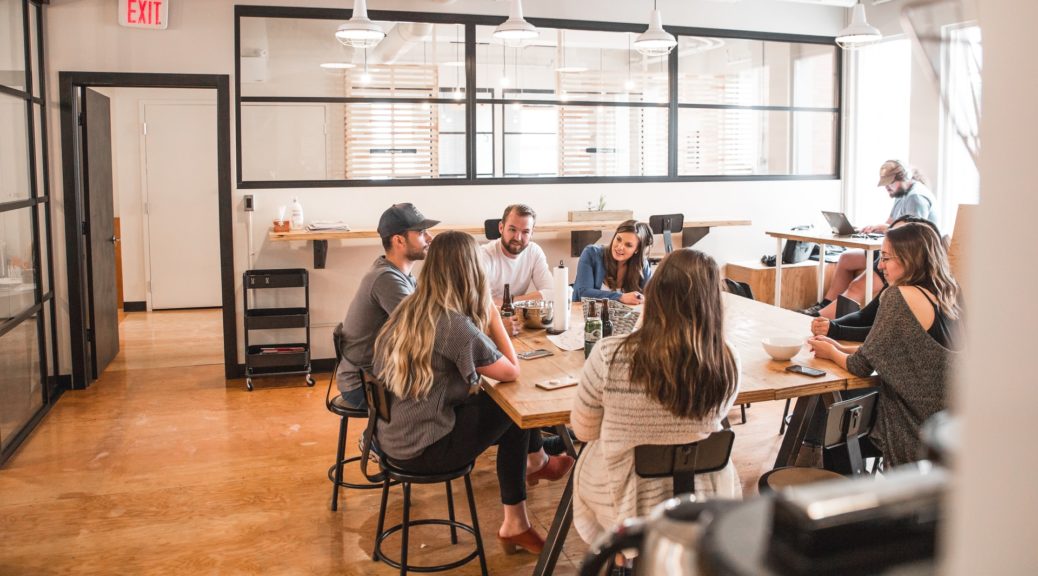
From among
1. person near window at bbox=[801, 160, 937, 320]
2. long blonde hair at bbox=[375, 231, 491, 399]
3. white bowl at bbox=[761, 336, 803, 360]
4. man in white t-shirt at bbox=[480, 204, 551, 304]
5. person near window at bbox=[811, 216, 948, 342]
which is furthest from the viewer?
person near window at bbox=[801, 160, 937, 320]

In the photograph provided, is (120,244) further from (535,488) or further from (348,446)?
(535,488)

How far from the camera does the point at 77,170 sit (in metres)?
5.73

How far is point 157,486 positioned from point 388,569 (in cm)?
145

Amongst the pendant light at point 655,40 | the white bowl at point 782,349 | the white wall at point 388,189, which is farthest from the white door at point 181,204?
the white bowl at point 782,349

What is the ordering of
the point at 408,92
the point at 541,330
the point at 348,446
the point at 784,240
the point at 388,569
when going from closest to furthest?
the point at 388,569
the point at 541,330
the point at 348,446
the point at 408,92
the point at 784,240

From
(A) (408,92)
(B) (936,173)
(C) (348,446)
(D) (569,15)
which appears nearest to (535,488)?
(C) (348,446)

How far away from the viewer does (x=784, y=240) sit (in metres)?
7.62

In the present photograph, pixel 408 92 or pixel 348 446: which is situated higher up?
pixel 408 92

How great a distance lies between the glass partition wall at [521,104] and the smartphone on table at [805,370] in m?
3.95

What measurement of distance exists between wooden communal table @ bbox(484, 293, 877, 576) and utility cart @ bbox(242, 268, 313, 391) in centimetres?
269

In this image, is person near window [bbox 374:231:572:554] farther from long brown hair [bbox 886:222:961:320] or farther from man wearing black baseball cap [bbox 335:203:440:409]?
long brown hair [bbox 886:222:961:320]

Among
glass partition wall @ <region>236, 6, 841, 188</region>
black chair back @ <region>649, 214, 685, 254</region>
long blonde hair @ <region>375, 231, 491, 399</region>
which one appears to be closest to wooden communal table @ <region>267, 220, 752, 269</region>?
black chair back @ <region>649, 214, 685, 254</region>

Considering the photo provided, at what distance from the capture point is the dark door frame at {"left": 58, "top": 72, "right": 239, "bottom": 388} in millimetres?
5688

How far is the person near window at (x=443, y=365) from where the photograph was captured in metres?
2.79
